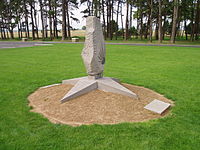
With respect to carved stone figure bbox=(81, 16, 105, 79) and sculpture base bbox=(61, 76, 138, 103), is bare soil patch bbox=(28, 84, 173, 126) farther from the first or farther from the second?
carved stone figure bbox=(81, 16, 105, 79)

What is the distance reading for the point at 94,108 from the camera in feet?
15.5

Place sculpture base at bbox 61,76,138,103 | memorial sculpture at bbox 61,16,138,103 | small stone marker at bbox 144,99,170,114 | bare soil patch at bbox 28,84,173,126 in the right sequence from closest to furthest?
bare soil patch at bbox 28,84,173,126 < small stone marker at bbox 144,99,170,114 < sculpture base at bbox 61,76,138,103 < memorial sculpture at bbox 61,16,138,103

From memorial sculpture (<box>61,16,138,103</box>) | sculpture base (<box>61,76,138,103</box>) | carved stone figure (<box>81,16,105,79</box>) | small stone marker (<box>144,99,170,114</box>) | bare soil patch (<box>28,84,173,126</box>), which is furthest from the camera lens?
carved stone figure (<box>81,16,105,79</box>)

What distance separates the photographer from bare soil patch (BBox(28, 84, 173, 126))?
4.28m

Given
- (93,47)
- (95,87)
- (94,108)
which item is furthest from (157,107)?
(93,47)

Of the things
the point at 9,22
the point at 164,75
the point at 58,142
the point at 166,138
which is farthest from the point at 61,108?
the point at 9,22

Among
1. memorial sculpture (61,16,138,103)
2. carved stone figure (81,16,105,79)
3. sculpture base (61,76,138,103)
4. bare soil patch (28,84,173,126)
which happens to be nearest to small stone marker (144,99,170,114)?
bare soil patch (28,84,173,126)

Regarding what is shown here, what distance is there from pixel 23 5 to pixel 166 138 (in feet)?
152

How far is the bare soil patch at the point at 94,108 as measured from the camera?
4.28m

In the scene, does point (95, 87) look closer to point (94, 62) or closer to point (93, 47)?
point (94, 62)

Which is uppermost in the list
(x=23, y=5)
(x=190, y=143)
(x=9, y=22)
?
(x=23, y=5)

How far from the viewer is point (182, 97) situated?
5.82m

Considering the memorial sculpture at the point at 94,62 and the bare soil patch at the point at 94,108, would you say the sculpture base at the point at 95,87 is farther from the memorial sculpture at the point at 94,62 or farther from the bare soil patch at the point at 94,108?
the bare soil patch at the point at 94,108

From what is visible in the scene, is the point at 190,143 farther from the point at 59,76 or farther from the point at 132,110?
the point at 59,76
